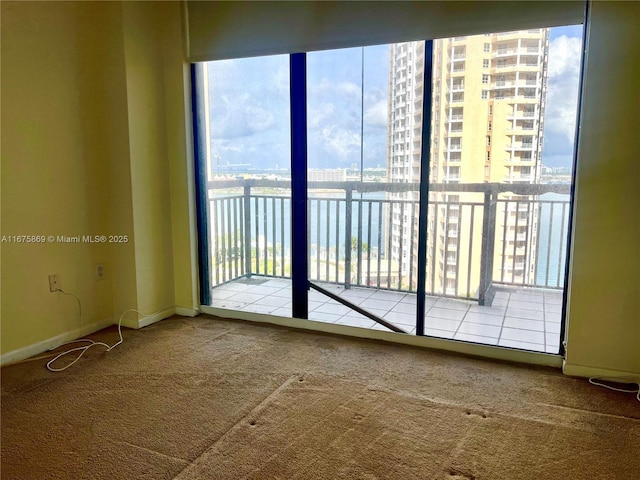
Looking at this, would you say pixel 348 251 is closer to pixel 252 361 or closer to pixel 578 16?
pixel 252 361

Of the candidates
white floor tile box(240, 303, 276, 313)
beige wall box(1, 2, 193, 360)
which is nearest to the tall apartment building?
white floor tile box(240, 303, 276, 313)

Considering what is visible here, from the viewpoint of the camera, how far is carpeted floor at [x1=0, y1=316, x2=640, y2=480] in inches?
67.4

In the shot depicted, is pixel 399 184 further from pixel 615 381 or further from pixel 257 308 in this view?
pixel 615 381

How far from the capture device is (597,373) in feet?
7.98

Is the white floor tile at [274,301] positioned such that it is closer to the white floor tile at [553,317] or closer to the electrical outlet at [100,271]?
the electrical outlet at [100,271]

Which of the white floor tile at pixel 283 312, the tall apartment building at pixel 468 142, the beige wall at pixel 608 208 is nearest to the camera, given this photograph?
the beige wall at pixel 608 208

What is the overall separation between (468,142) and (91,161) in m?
2.40

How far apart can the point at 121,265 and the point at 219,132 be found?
1167 millimetres

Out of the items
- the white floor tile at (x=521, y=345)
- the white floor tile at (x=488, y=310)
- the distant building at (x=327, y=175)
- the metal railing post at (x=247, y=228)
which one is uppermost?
the distant building at (x=327, y=175)

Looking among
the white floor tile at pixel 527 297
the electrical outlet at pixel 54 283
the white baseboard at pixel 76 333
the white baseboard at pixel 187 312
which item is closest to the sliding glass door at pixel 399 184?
the white floor tile at pixel 527 297

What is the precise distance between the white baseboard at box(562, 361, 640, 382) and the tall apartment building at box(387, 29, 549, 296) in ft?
1.82

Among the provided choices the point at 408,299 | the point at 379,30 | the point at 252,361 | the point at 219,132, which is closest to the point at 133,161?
the point at 219,132

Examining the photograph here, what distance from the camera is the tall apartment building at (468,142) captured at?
101 inches

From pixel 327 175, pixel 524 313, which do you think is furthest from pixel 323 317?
pixel 524 313
